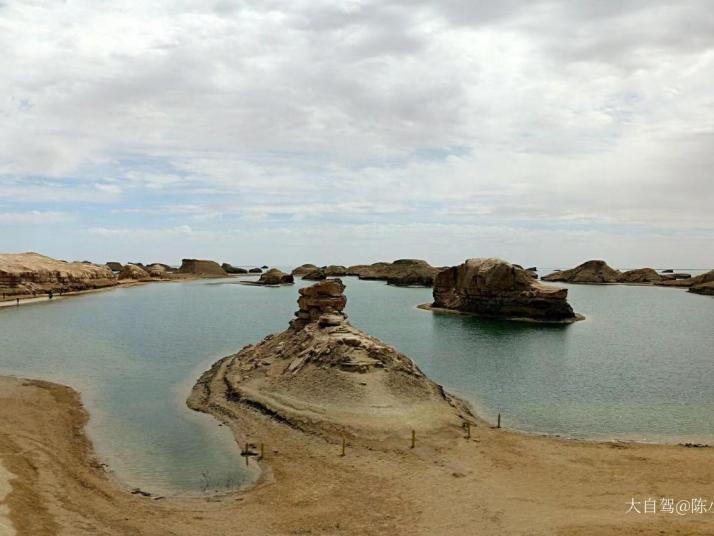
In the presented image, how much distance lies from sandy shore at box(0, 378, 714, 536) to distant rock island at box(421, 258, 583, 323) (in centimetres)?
4999

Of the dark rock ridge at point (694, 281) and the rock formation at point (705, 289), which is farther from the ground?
the dark rock ridge at point (694, 281)

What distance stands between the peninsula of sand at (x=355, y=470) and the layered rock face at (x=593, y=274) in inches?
6565

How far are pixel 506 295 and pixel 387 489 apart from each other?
196 feet

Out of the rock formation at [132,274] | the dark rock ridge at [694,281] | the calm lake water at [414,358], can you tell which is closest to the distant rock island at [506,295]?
the calm lake water at [414,358]

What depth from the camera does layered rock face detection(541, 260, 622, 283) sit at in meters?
178

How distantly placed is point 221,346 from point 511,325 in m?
37.2

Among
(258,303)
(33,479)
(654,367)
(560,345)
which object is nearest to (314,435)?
(33,479)

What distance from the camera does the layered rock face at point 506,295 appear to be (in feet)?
237

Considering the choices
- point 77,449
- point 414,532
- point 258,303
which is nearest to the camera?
A: point 414,532

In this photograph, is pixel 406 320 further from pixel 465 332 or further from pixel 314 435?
pixel 314 435

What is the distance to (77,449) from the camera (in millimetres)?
22828

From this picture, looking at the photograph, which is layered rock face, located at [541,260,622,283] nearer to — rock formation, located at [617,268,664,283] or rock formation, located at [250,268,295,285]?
rock formation, located at [617,268,664,283]

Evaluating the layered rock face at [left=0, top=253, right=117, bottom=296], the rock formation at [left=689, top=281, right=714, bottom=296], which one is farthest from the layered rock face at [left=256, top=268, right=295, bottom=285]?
the rock formation at [left=689, top=281, right=714, bottom=296]

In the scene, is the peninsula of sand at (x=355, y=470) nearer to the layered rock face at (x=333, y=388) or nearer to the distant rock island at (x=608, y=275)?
the layered rock face at (x=333, y=388)
